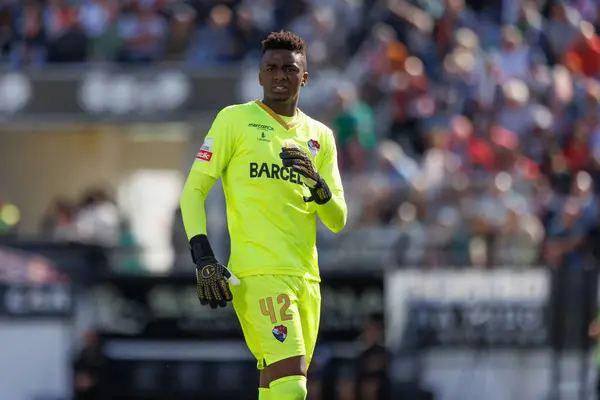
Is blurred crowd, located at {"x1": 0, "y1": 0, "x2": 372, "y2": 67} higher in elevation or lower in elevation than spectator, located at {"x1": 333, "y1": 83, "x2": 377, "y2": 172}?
higher

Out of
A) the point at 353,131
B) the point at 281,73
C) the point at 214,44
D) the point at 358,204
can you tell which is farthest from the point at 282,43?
the point at 214,44

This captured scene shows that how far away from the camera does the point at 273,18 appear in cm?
1795

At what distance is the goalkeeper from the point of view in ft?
23.8

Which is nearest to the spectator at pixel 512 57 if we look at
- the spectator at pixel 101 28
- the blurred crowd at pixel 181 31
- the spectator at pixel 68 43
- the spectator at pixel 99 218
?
the blurred crowd at pixel 181 31

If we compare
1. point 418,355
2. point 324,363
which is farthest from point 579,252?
point 324,363

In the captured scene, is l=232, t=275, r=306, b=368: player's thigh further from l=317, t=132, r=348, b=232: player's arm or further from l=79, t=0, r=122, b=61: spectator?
l=79, t=0, r=122, b=61: spectator

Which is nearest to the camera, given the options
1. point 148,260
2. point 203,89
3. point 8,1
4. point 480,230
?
point 480,230

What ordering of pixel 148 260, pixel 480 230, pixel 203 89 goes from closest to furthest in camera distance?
pixel 480 230 < pixel 148 260 < pixel 203 89

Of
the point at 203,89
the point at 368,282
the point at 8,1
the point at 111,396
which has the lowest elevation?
the point at 111,396

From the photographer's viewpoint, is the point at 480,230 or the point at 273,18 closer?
the point at 480,230

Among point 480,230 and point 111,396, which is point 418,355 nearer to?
point 480,230

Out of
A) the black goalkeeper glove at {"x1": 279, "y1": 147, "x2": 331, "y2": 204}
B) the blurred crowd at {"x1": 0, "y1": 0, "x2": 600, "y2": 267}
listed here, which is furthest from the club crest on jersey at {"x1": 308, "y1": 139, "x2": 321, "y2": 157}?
the blurred crowd at {"x1": 0, "y1": 0, "x2": 600, "y2": 267}

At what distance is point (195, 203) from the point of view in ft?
23.8

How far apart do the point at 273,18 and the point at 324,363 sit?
5369 millimetres
